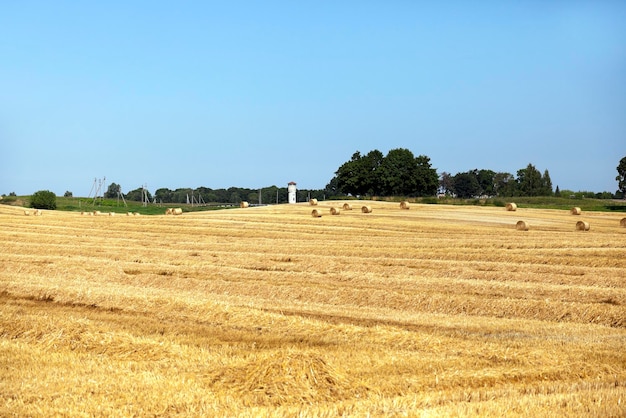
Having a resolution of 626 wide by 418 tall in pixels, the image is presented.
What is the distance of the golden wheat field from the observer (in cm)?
877

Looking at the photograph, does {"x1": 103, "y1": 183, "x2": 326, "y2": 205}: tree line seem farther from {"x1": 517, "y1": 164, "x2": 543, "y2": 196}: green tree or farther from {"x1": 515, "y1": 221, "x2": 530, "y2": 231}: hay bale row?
{"x1": 515, "y1": 221, "x2": 530, "y2": 231}: hay bale row

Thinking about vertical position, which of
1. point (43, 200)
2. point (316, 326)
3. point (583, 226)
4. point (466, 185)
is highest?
point (466, 185)

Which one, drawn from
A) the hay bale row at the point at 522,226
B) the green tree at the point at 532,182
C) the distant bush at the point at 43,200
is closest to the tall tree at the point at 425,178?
the green tree at the point at 532,182

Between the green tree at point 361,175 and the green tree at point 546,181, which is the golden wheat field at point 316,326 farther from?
the green tree at point 546,181

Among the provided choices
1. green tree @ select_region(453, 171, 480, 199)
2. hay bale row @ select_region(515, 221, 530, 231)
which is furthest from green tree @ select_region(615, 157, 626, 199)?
green tree @ select_region(453, 171, 480, 199)

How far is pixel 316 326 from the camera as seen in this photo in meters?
13.6

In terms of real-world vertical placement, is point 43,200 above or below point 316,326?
above

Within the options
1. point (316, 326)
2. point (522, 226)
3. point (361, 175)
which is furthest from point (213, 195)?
point (316, 326)

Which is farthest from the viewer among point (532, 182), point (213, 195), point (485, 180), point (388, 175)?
point (485, 180)

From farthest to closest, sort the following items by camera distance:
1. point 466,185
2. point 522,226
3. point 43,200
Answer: point 466,185 → point 43,200 → point 522,226

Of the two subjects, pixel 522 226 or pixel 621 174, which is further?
pixel 621 174

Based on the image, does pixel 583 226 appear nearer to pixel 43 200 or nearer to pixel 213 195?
pixel 43 200

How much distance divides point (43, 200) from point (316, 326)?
208ft

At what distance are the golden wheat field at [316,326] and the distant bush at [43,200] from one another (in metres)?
40.1
